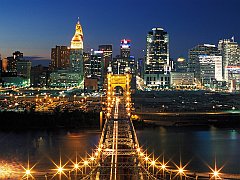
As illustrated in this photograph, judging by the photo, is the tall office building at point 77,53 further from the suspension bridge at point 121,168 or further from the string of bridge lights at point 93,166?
the string of bridge lights at point 93,166

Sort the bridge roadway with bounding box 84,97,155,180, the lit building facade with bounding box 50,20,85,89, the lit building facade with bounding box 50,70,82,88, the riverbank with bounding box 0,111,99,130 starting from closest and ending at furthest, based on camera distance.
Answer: the bridge roadway with bounding box 84,97,155,180 → the riverbank with bounding box 0,111,99,130 → the lit building facade with bounding box 50,70,82,88 → the lit building facade with bounding box 50,20,85,89

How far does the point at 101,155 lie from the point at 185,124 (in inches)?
394

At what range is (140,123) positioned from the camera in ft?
56.7

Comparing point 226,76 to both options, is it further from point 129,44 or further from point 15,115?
point 15,115

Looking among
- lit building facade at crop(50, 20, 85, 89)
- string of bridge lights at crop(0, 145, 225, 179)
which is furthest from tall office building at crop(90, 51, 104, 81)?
string of bridge lights at crop(0, 145, 225, 179)

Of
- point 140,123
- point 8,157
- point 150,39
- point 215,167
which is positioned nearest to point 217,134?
point 140,123

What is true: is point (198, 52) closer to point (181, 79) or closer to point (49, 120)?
point (181, 79)

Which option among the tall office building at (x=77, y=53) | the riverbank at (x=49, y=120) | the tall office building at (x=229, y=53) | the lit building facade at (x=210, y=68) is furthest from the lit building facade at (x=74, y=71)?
the riverbank at (x=49, y=120)

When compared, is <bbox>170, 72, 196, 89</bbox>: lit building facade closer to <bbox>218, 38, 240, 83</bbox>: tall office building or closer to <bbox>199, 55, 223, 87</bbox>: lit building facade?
<bbox>199, 55, 223, 87</bbox>: lit building facade

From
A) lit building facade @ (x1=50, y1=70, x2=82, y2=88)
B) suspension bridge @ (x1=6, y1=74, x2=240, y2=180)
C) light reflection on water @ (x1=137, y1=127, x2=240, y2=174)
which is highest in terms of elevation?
lit building facade @ (x1=50, y1=70, x2=82, y2=88)

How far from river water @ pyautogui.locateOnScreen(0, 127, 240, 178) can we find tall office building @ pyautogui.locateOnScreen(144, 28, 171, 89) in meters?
27.4

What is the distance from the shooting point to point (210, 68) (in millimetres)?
46719

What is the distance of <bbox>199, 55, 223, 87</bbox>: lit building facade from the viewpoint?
4672cm

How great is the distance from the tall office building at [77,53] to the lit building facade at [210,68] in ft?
40.5
